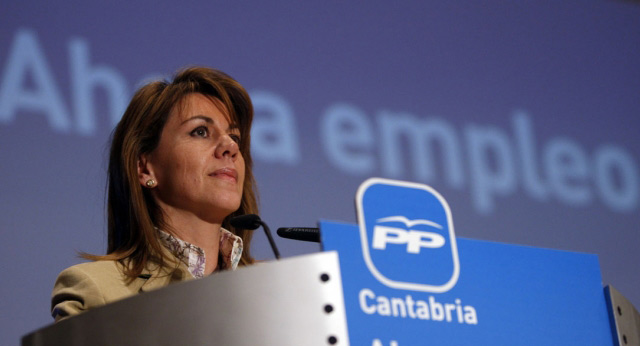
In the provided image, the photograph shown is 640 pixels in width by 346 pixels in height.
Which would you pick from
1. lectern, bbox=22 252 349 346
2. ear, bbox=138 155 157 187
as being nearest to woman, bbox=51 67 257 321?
ear, bbox=138 155 157 187

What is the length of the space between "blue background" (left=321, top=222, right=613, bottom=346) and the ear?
1.17m

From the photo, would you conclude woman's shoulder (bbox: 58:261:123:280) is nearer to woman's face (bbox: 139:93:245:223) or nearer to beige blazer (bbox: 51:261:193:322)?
beige blazer (bbox: 51:261:193:322)

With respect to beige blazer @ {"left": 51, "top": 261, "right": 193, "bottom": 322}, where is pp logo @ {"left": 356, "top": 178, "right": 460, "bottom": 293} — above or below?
below

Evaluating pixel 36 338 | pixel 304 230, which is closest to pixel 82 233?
pixel 304 230

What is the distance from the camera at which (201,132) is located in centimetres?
227

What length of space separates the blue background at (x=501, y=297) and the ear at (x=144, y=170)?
46.0 inches

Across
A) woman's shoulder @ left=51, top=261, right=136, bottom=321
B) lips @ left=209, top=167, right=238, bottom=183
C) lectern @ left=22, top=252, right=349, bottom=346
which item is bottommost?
lectern @ left=22, top=252, right=349, bottom=346

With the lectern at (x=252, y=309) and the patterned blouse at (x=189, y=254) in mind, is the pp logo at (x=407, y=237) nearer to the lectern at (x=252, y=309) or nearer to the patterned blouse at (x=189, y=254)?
the lectern at (x=252, y=309)

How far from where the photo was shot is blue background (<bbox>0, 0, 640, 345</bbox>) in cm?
269

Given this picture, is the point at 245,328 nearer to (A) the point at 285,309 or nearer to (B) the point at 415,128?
(A) the point at 285,309

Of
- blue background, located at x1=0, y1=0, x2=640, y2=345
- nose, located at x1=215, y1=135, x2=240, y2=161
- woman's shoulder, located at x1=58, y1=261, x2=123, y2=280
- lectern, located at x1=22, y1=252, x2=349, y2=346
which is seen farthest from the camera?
blue background, located at x1=0, y1=0, x2=640, y2=345

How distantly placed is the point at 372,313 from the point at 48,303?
163cm

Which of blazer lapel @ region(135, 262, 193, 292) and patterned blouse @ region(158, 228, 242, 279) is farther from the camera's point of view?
patterned blouse @ region(158, 228, 242, 279)

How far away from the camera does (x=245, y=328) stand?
1154mm
